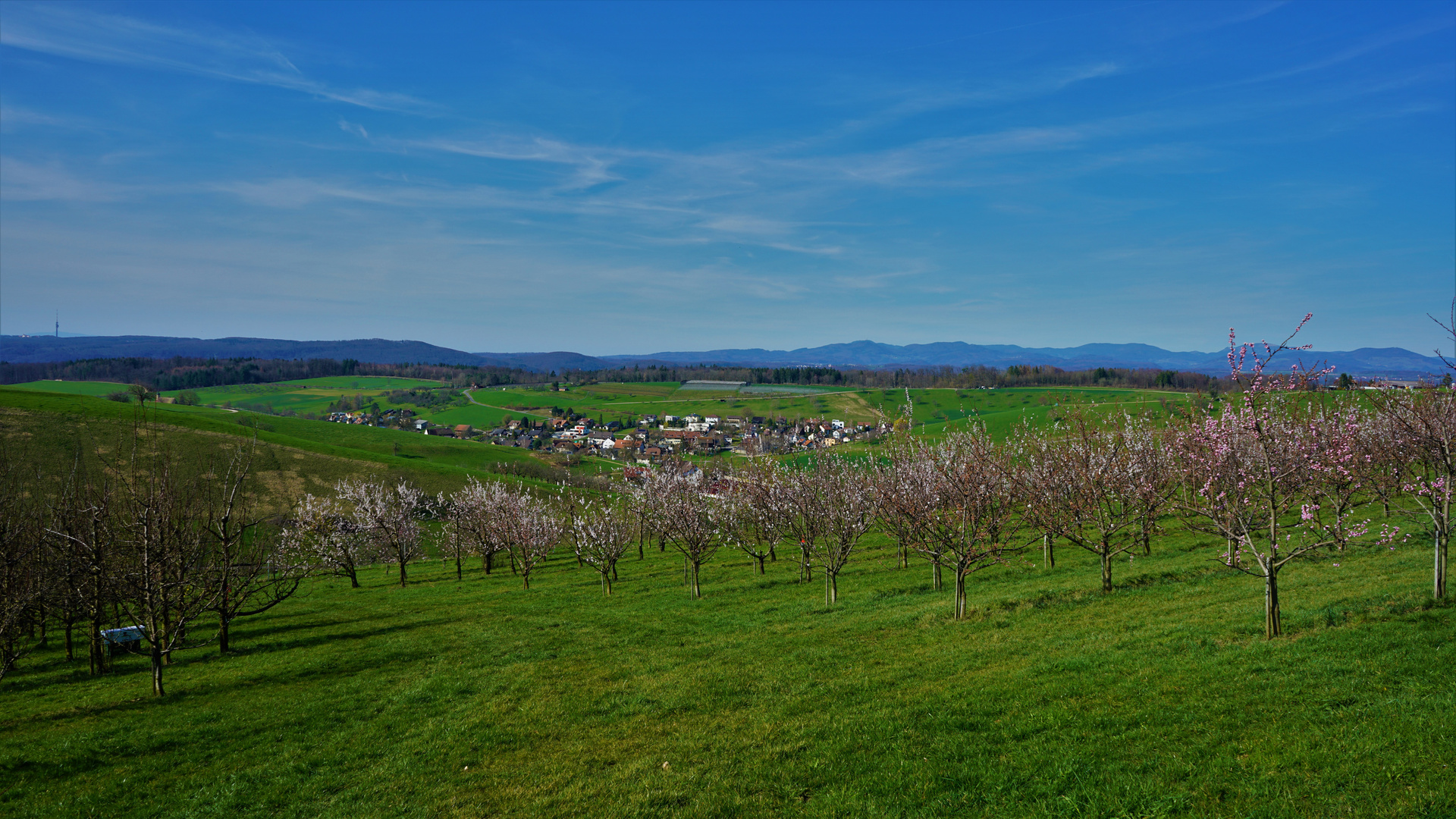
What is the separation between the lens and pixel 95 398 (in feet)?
354

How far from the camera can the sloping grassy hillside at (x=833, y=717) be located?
10148mm

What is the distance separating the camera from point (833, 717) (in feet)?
46.0

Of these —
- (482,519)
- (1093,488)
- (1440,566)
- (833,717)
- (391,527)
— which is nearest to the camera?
(833,717)

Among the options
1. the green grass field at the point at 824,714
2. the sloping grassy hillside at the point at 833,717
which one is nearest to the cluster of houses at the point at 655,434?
the green grass field at the point at 824,714

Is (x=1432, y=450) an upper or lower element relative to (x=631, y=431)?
upper

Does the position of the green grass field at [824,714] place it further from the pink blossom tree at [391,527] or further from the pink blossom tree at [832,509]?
the pink blossom tree at [391,527]

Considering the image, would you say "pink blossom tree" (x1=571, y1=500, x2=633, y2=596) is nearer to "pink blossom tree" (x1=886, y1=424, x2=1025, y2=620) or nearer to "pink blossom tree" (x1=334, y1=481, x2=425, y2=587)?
"pink blossom tree" (x1=334, y1=481, x2=425, y2=587)

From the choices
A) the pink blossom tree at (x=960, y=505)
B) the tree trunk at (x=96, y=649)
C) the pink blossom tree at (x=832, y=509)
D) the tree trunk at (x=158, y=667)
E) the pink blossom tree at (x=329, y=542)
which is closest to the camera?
the tree trunk at (x=158, y=667)

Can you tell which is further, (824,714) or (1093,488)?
(1093,488)

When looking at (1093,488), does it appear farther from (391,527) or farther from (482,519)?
(391,527)

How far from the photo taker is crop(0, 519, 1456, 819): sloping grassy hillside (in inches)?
400

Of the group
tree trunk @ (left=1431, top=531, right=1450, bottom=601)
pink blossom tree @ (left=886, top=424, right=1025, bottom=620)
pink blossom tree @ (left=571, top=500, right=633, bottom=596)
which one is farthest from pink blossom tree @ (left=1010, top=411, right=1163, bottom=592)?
pink blossom tree @ (left=571, top=500, right=633, bottom=596)

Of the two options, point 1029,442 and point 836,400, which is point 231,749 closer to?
point 1029,442

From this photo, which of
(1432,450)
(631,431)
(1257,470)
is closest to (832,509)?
(1257,470)
